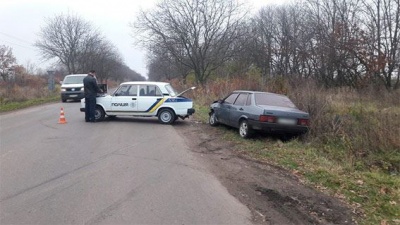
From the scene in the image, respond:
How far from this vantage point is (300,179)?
6.84 m

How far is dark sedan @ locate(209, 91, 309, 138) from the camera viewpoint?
1017 cm

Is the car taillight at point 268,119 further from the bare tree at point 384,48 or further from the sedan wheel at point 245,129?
the bare tree at point 384,48

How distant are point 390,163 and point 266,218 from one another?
16.2 feet

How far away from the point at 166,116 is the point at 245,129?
4.29 meters

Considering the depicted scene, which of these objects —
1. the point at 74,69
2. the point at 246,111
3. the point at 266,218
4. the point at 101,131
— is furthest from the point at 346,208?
the point at 74,69

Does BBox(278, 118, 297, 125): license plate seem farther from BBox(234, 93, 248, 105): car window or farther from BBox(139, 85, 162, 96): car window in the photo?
BBox(139, 85, 162, 96): car window

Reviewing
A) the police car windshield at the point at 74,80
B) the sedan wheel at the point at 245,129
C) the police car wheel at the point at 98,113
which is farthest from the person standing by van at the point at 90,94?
the police car windshield at the point at 74,80

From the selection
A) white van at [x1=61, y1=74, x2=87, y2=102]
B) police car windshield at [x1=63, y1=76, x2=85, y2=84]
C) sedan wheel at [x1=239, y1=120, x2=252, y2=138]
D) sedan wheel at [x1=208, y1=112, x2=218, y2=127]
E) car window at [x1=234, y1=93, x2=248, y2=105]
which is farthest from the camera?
police car windshield at [x1=63, y1=76, x2=85, y2=84]

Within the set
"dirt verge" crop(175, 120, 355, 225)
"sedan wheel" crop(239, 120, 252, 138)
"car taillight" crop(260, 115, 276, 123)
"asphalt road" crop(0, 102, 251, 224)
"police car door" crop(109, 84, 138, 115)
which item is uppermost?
"police car door" crop(109, 84, 138, 115)

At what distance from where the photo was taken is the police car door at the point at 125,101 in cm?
1412

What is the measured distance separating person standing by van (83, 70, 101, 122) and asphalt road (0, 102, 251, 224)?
3613mm

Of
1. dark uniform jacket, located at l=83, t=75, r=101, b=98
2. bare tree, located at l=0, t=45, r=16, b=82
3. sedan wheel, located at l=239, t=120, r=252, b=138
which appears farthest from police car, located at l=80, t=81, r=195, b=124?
bare tree, located at l=0, t=45, r=16, b=82

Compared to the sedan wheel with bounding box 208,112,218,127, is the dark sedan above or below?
above

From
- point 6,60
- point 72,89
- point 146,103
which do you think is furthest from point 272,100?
point 6,60
